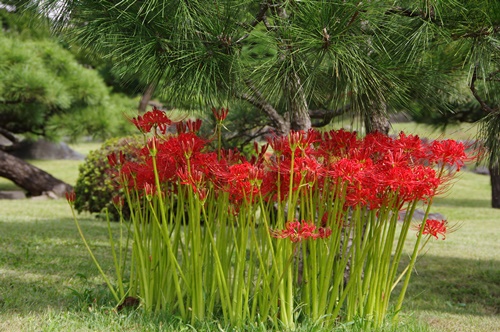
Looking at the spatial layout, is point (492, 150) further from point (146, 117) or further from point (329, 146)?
point (146, 117)

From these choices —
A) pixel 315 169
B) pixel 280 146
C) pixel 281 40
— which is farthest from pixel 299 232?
pixel 281 40

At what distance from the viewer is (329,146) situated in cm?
327

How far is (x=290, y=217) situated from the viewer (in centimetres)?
307

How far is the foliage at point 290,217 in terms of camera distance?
3010 mm

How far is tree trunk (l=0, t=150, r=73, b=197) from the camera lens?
1250 cm

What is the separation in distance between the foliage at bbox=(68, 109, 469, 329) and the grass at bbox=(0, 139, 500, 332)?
131 millimetres

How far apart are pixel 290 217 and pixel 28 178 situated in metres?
10.6

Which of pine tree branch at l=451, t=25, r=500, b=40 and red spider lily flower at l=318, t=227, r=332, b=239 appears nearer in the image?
red spider lily flower at l=318, t=227, r=332, b=239

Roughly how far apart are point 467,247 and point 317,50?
5.90 metres

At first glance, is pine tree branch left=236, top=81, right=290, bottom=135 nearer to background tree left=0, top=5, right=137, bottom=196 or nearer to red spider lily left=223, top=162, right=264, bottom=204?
red spider lily left=223, top=162, right=264, bottom=204

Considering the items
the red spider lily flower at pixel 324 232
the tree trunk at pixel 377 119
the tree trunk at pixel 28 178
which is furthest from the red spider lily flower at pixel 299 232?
the tree trunk at pixel 28 178

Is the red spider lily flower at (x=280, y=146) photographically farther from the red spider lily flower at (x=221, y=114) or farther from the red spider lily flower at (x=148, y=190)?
the red spider lily flower at (x=148, y=190)

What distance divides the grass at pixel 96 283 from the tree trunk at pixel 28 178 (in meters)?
2.07

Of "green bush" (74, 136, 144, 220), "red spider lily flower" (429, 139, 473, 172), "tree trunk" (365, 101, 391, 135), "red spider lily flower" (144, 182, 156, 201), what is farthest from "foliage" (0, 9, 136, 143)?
"red spider lily flower" (429, 139, 473, 172)
